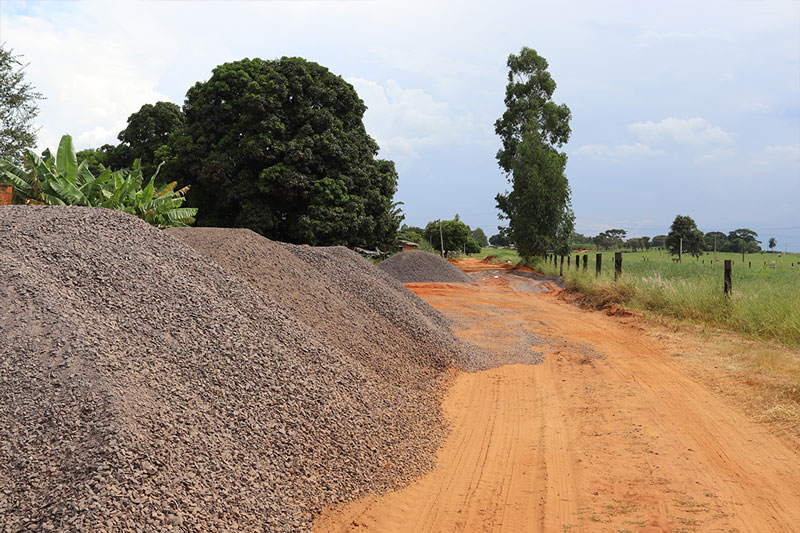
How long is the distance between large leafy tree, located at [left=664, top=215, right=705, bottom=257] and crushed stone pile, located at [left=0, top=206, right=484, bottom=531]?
43677 mm

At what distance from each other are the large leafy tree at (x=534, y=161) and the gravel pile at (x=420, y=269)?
1133cm

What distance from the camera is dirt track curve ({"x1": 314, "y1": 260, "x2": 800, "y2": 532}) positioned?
9.89ft

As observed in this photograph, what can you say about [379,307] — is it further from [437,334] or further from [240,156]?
[240,156]

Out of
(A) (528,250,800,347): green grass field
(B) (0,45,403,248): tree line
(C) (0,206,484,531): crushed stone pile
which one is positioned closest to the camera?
(C) (0,206,484,531): crushed stone pile

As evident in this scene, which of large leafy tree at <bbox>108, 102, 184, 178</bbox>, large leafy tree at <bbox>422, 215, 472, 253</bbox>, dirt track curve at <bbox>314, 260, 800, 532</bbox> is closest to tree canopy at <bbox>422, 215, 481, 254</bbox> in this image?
large leafy tree at <bbox>422, 215, 472, 253</bbox>

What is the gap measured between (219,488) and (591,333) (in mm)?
7403

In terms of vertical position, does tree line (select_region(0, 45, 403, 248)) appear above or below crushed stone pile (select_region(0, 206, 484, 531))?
above

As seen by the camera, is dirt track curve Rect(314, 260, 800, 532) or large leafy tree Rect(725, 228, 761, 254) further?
large leafy tree Rect(725, 228, 761, 254)

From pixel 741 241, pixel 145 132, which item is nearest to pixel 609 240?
pixel 741 241

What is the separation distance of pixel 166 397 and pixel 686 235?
46797mm

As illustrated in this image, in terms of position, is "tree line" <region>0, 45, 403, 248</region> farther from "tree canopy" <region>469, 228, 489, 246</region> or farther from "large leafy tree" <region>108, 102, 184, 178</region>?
"tree canopy" <region>469, 228, 489, 246</region>

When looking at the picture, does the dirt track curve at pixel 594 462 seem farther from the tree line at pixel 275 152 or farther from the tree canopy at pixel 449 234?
the tree canopy at pixel 449 234

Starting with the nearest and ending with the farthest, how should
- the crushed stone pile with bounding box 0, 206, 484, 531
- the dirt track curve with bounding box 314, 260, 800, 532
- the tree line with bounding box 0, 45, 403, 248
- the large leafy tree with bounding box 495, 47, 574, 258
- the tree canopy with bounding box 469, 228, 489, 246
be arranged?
the crushed stone pile with bounding box 0, 206, 484, 531 → the dirt track curve with bounding box 314, 260, 800, 532 → the tree line with bounding box 0, 45, 403, 248 → the large leafy tree with bounding box 495, 47, 574, 258 → the tree canopy with bounding box 469, 228, 489, 246

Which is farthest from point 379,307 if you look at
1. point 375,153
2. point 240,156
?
point 375,153
